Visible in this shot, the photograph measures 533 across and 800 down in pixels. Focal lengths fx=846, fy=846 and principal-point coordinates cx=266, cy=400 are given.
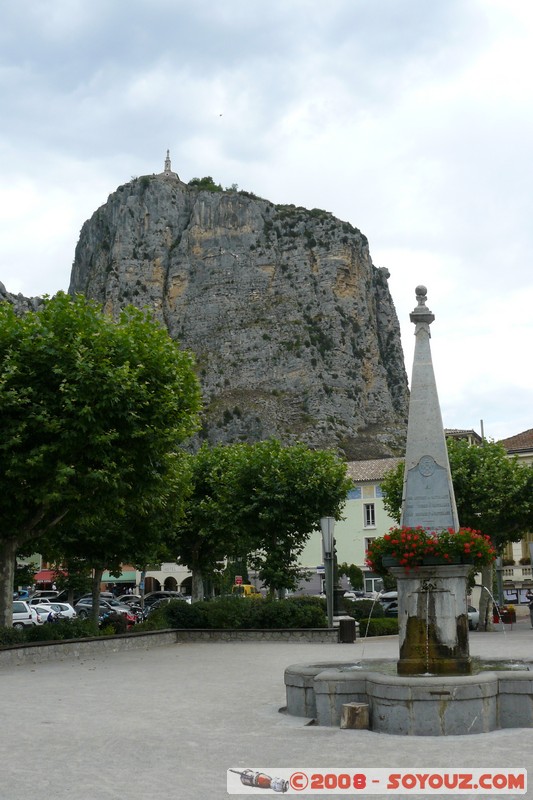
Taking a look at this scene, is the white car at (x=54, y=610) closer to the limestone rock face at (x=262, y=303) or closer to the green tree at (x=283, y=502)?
the green tree at (x=283, y=502)

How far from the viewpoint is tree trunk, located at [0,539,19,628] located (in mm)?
19984

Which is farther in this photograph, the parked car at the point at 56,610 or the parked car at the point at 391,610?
the parked car at the point at 56,610

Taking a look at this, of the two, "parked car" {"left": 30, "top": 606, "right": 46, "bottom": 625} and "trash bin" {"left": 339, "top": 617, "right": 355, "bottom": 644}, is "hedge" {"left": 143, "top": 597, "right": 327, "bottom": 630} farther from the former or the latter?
"parked car" {"left": 30, "top": 606, "right": 46, "bottom": 625}

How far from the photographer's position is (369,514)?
63625 mm

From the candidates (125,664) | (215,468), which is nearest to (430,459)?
(125,664)

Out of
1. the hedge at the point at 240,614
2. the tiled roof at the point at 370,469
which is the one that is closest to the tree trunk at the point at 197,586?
the hedge at the point at 240,614

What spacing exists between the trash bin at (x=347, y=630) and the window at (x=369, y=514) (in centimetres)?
3772

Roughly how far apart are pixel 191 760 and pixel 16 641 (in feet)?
43.0

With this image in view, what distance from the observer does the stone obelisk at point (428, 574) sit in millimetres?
10258

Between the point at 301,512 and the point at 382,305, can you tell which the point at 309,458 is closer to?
the point at 301,512

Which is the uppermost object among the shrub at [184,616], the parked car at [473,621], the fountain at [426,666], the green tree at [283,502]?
the green tree at [283,502]

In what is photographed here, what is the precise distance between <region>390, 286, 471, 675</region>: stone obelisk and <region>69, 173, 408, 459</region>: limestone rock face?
9372cm

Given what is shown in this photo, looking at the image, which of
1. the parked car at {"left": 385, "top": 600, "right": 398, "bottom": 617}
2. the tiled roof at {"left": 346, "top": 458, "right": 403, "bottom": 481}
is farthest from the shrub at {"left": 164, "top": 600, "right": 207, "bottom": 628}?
the tiled roof at {"left": 346, "top": 458, "right": 403, "bottom": 481}

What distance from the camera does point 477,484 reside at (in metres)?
33.1
